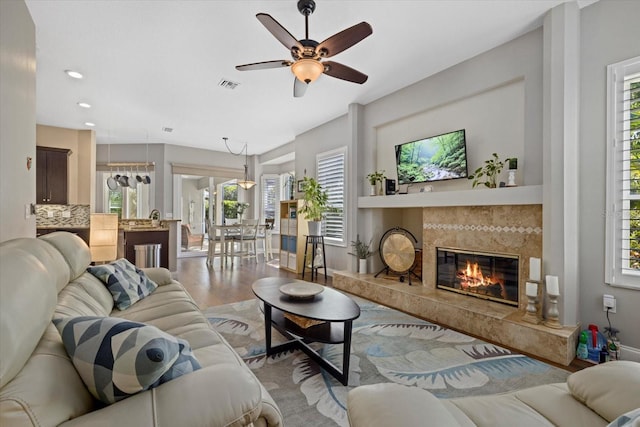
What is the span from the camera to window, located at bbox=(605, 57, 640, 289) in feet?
7.63

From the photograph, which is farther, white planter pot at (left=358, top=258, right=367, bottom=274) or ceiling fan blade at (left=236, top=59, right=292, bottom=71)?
white planter pot at (left=358, top=258, right=367, bottom=274)

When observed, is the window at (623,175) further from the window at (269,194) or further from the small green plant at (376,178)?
the window at (269,194)

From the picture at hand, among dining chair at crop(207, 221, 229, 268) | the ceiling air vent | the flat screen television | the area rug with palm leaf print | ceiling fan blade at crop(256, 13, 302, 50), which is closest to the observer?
the area rug with palm leaf print

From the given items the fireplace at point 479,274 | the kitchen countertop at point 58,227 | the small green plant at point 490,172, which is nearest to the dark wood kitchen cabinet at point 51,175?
the kitchen countertop at point 58,227

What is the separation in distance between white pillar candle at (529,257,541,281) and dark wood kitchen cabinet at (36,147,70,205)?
7401mm

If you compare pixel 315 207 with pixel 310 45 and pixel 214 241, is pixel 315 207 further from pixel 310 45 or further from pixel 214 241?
pixel 310 45

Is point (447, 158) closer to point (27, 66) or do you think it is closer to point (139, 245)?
point (27, 66)

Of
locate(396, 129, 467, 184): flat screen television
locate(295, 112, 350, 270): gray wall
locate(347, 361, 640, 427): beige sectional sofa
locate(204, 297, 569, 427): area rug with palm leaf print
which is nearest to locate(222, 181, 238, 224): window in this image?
locate(295, 112, 350, 270): gray wall

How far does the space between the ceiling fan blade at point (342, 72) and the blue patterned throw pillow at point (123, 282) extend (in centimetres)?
241

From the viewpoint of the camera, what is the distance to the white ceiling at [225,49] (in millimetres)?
2523

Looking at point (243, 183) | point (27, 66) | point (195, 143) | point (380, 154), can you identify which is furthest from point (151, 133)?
point (380, 154)

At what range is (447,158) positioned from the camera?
353 centimetres

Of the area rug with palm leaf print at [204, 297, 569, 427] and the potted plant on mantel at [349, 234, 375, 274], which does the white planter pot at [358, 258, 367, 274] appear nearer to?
the potted plant on mantel at [349, 234, 375, 274]

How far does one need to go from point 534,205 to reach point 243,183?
5.96 m
